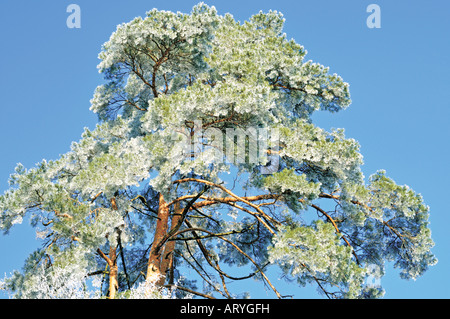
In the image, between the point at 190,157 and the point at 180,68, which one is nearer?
the point at 190,157

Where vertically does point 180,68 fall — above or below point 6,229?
above

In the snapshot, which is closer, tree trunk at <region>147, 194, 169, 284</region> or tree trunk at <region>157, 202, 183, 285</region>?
tree trunk at <region>147, 194, 169, 284</region>

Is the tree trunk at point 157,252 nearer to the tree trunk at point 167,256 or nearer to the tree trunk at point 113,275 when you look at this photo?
the tree trunk at point 167,256

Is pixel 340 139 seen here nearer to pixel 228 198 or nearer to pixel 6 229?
pixel 228 198

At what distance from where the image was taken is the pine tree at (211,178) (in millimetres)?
8727

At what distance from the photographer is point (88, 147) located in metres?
10.8

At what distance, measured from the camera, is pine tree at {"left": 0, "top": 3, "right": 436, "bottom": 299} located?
28.6 ft

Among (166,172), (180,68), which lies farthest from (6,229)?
(180,68)

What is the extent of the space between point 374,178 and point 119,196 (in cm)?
569

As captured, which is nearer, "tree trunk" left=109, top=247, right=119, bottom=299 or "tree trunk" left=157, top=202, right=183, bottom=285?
"tree trunk" left=109, top=247, right=119, bottom=299

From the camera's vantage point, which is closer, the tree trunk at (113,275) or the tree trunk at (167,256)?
the tree trunk at (113,275)

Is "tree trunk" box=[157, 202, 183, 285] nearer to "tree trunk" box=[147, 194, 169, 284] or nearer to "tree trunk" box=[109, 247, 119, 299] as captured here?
"tree trunk" box=[147, 194, 169, 284]

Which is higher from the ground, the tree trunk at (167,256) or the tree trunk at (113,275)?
the tree trunk at (167,256)

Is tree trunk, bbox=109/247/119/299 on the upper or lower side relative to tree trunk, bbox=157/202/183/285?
lower
